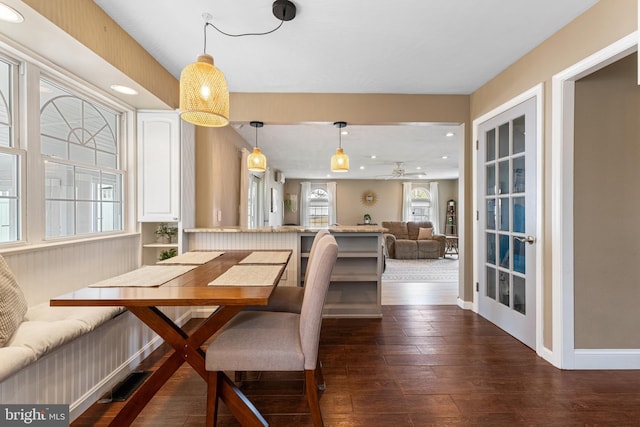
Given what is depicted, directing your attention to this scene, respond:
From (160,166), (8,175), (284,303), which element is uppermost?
(160,166)

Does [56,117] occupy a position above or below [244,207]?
above

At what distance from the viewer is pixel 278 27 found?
213cm

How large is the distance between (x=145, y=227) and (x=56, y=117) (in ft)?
4.06

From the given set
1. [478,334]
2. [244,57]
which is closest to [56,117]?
[244,57]

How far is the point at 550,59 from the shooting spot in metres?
2.29

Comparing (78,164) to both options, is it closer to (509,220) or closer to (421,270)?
(509,220)

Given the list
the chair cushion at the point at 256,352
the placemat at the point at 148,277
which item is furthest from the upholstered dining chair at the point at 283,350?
the placemat at the point at 148,277

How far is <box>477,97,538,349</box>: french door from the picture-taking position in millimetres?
2477

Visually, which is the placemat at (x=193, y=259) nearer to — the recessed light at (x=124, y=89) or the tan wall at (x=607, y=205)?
the recessed light at (x=124, y=89)

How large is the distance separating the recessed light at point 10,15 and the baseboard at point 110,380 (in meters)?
2.01

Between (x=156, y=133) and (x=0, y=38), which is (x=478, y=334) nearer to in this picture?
(x=156, y=133)

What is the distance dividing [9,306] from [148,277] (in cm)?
59

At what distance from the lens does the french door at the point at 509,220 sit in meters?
2.48

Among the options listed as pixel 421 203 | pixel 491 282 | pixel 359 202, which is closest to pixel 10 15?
pixel 491 282
